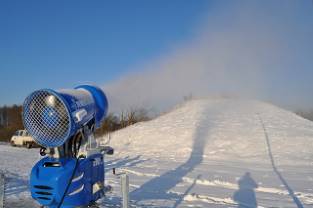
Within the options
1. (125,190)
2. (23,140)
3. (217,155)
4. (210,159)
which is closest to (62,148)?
(125,190)

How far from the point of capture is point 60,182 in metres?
4.44

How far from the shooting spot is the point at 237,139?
24109 mm

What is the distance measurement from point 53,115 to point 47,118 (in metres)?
0.10

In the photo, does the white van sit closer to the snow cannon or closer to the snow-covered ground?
the snow-covered ground

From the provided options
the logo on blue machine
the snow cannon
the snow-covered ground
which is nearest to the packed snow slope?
the snow-covered ground

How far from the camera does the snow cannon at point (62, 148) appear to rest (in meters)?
4.47

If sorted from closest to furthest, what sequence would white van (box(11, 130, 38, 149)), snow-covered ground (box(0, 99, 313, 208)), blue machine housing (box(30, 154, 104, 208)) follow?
blue machine housing (box(30, 154, 104, 208)) → snow-covered ground (box(0, 99, 313, 208)) → white van (box(11, 130, 38, 149))

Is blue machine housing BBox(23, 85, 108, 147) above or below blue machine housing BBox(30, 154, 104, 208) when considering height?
above

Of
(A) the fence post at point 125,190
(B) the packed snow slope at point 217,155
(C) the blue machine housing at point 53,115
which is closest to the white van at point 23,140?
(B) the packed snow slope at point 217,155

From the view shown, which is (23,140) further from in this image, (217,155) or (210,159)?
(210,159)

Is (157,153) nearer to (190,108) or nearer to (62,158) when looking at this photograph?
(190,108)

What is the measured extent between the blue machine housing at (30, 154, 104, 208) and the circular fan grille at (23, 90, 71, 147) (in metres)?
0.28

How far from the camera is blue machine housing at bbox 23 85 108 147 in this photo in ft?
14.7

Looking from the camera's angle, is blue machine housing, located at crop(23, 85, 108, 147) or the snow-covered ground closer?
blue machine housing, located at crop(23, 85, 108, 147)
